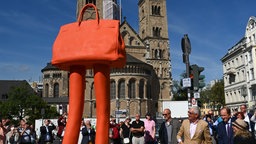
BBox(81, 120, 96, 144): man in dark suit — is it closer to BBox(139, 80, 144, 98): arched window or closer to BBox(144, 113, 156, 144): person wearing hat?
BBox(144, 113, 156, 144): person wearing hat

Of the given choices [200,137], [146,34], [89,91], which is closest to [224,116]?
[200,137]

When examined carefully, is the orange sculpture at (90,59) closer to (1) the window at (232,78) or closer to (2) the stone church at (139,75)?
(1) the window at (232,78)

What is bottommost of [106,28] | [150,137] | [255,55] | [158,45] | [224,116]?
[150,137]

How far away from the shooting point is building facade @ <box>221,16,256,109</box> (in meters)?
43.9

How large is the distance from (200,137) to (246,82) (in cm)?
4410

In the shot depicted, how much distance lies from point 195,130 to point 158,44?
64849mm

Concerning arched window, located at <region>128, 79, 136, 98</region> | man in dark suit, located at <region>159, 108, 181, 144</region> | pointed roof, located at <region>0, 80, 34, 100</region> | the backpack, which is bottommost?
the backpack

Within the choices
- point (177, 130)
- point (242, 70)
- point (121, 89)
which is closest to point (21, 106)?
point (121, 89)

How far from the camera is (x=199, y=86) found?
39.1ft

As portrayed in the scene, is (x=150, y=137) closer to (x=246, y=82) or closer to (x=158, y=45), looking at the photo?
(x=246, y=82)

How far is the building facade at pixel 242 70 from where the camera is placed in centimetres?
4388

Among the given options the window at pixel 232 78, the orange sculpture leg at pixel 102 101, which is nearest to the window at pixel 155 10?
the window at pixel 232 78

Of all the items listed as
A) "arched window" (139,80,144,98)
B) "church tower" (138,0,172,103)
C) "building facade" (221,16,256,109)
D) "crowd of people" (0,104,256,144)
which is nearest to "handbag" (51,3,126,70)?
"crowd of people" (0,104,256,144)

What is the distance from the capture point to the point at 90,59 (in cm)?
525
